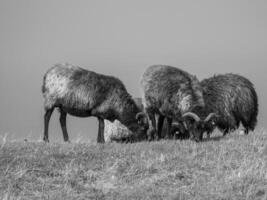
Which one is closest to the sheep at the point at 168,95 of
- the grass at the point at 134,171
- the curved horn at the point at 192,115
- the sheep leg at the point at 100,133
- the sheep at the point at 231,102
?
the curved horn at the point at 192,115

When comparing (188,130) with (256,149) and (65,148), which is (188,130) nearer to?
(256,149)

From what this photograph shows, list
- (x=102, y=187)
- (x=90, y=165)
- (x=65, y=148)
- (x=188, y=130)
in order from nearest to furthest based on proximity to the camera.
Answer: (x=102, y=187)
(x=90, y=165)
(x=65, y=148)
(x=188, y=130)

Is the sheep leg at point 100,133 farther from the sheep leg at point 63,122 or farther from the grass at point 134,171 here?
the grass at point 134,171

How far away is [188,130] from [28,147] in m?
5.54

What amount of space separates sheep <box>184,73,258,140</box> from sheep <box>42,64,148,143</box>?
2524mm

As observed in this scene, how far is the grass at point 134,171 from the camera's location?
37.5 feet

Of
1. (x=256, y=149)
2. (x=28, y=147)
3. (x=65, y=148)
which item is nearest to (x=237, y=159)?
(x=256, y=149)

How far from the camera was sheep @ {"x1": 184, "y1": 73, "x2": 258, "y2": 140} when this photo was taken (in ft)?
66.3

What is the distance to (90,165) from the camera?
44.4ft

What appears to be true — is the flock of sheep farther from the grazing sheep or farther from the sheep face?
the grazing sheep

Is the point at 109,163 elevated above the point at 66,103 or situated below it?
below

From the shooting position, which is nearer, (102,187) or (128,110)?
(102,187)

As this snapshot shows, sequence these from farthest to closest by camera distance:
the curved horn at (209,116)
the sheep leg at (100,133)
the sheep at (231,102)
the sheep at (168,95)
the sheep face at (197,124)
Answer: the sheep at (231,102) → the sheep at (168,95) → the sheep leg at (100,133) → the curved horn at (209,116) → the sheep face at (197,124)

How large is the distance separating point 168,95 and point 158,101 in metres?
0.44
